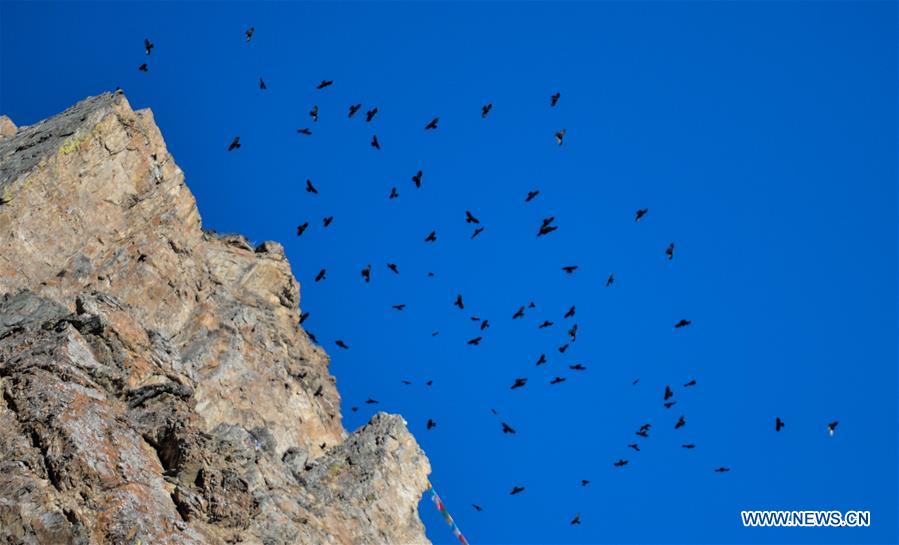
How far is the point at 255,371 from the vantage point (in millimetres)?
59781

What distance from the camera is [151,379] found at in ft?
148

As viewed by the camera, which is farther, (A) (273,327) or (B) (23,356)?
(A) (273,327)

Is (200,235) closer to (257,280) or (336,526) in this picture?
(257,280)

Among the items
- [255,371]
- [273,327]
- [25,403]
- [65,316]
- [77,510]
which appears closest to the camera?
[77,510]

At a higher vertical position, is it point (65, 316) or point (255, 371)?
point (255, 371)

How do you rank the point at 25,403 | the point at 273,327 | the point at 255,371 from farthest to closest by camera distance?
the point at 273,327 < the point at 255,371 < the point at 25,403

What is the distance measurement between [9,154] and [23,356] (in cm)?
2059

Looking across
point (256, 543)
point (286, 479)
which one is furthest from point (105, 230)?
point (256, 543)

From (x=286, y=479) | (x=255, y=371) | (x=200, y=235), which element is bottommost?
(x=286, y=479)

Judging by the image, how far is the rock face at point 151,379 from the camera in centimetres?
3650

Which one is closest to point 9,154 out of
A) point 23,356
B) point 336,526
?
point 23,356

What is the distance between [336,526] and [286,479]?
2.62 meters

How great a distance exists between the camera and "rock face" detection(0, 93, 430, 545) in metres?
36.5

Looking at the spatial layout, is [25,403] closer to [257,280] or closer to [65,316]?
[65,316]
